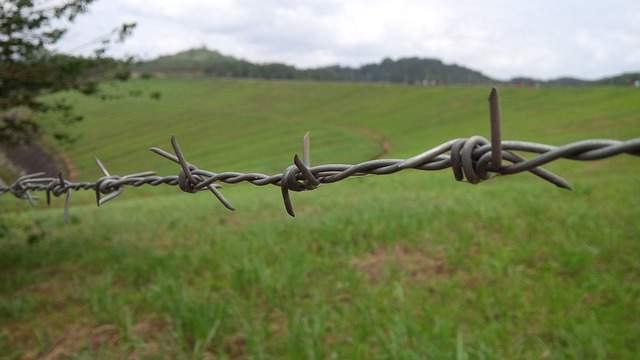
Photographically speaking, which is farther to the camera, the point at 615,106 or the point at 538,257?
the point at 615,106

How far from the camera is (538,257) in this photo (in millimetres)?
4418

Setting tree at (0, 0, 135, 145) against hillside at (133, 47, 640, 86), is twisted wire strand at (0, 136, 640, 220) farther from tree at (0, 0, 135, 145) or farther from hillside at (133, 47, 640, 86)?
hillside at (133, 47, 640, 86)

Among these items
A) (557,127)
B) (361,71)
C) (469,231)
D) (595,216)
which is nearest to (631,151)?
(469,231)

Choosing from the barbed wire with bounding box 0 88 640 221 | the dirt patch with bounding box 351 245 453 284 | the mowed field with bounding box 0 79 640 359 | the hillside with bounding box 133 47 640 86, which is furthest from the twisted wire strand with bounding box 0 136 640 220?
the hillside with bounding box 133 47 640 86

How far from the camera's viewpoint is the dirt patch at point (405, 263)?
4.35 metres

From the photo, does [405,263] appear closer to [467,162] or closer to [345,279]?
[345,279]

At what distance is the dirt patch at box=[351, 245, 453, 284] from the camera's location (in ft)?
14.3

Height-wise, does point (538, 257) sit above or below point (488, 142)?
below

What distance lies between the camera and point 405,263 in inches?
182

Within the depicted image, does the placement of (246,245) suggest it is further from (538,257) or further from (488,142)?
(488,142)

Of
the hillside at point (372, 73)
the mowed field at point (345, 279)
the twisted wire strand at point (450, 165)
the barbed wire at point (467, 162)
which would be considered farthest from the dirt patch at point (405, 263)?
the hillside at point (372, 73)

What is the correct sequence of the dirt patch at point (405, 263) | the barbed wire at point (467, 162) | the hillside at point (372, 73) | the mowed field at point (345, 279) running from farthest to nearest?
the hillside at point (372, 73) → the dirt patch at point (405, 263) → the mowed field at point (345, 279) → the barbed wire at point (467, 162)

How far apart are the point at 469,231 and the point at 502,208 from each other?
3.76 ft

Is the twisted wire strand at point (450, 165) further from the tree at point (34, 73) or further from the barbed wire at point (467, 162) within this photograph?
the tree at point (34, 73)
